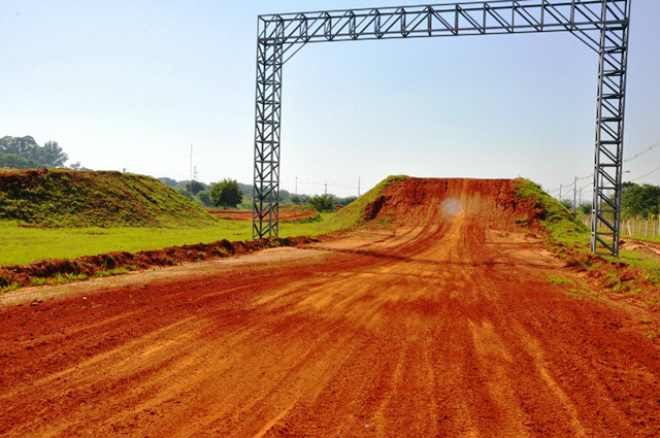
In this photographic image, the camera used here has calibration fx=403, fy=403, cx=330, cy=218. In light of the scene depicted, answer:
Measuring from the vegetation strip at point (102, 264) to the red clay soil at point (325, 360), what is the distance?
47.2 inches

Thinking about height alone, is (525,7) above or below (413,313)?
above

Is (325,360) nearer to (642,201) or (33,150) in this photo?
(642,201)

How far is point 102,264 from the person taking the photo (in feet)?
40.5

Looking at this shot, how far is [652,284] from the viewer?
10.6 meters

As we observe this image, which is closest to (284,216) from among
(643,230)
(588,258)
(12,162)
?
(643,230)

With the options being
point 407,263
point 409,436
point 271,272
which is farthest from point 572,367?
point 407,263

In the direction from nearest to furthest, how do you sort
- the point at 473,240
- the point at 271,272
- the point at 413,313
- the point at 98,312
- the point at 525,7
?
1. the point at 98,312
2. the point at 413,313
3. the point at 271,272
4. the point at 525,7
5. the point at 473,240

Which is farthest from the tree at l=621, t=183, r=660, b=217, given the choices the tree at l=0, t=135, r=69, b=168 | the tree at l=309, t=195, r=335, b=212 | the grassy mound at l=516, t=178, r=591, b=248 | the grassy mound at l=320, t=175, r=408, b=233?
the tree at l=0, t=135, r=69, b=168

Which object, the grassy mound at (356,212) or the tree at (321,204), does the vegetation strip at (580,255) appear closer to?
the grassy mound at (356,212)

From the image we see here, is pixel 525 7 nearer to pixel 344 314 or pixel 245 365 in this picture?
pixel 344 314

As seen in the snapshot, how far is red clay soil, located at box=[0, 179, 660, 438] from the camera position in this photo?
409cm

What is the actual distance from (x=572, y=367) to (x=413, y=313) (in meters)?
3.27

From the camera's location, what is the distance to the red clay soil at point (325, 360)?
409cm

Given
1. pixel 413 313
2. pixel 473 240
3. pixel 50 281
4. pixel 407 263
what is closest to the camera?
pixel 413 313
